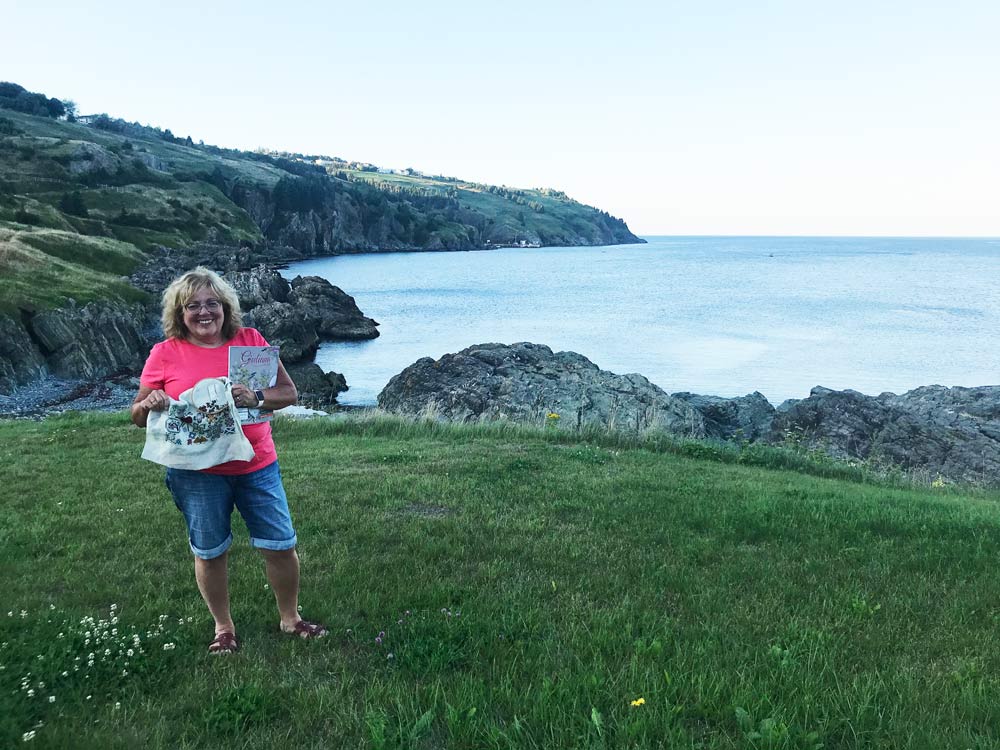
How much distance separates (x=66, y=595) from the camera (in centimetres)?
525

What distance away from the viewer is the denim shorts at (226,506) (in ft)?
14.0

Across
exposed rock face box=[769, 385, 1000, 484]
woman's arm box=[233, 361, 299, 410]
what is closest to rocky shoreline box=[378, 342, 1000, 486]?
exposed rock face box=[769, 385, 1000, 484]

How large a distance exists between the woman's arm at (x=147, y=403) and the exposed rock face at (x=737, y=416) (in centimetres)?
1932

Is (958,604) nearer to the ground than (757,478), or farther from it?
farther from it

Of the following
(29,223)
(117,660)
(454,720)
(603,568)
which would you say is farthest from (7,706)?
(29,223)

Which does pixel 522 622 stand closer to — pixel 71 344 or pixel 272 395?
pixel 272 395

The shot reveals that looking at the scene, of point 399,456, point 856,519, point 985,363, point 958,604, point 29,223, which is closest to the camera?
point 958,604

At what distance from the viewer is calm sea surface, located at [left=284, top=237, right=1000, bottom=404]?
1581 inches

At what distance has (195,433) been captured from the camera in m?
4.04

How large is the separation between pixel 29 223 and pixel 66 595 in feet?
231

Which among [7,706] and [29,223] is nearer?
[7,706]

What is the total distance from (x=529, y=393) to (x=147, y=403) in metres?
17.2

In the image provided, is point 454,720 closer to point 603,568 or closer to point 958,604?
point 603,568

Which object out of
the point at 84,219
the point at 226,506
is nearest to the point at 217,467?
the point at 226,506
